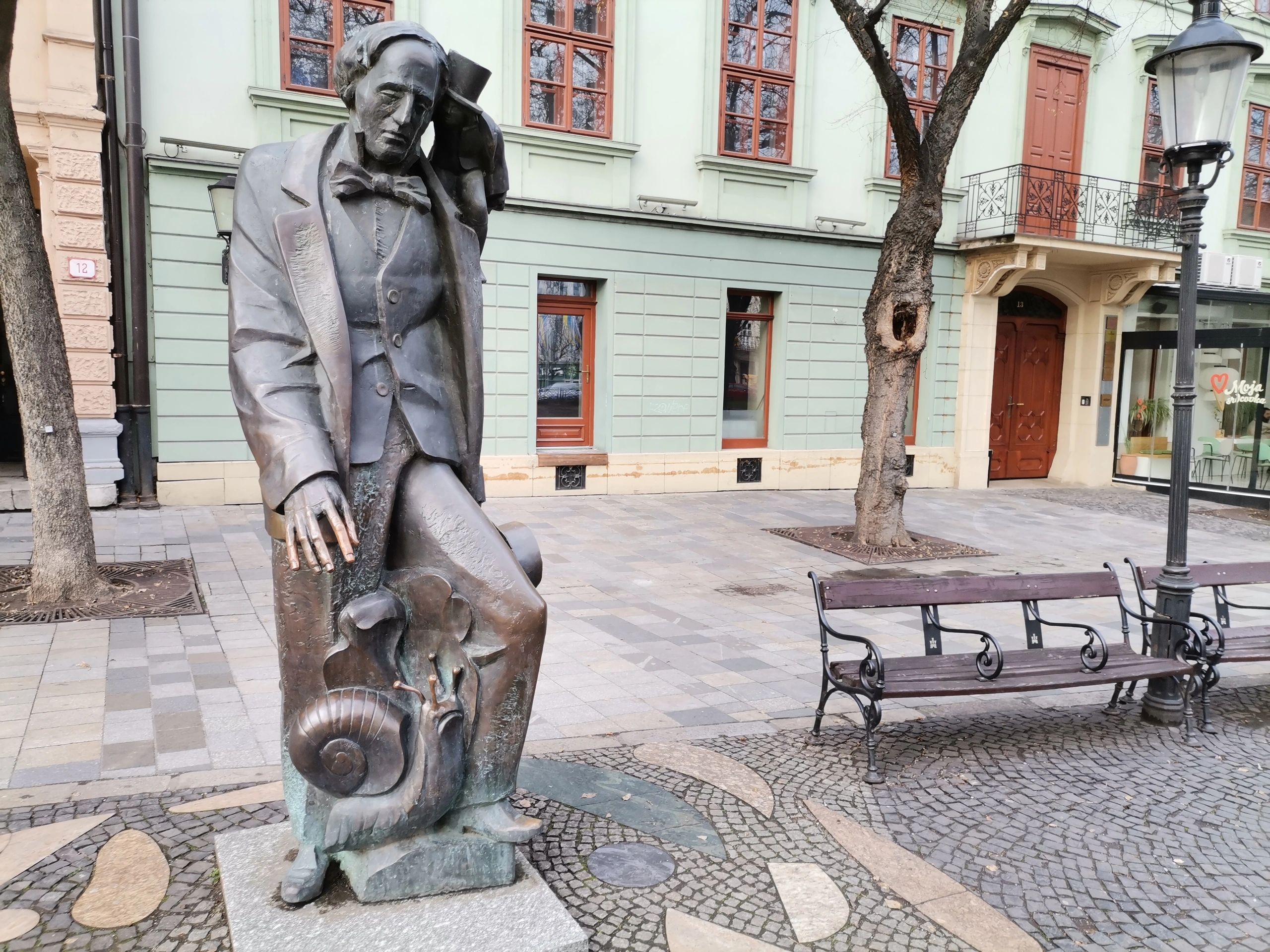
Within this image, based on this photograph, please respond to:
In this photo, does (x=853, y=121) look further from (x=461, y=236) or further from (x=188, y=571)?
(x=461, y=236)

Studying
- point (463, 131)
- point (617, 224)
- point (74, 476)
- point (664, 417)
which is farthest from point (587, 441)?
point (463, 131)

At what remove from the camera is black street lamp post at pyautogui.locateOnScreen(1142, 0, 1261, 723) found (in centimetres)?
470

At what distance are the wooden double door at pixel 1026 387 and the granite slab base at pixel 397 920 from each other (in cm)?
1533

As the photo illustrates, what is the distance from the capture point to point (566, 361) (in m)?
13.1

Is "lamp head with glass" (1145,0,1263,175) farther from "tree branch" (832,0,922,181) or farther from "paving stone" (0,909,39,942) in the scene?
"paving stone" (0,909,39,942)

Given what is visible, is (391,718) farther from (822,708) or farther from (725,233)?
(725,233)

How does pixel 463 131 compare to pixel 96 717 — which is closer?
pixel 463 131

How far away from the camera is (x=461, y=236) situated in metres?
2.72

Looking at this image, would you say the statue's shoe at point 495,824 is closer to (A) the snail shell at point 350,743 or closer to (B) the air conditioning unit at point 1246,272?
(A) the snail shell at point 350,743

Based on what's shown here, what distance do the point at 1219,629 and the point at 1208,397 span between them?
13915mm

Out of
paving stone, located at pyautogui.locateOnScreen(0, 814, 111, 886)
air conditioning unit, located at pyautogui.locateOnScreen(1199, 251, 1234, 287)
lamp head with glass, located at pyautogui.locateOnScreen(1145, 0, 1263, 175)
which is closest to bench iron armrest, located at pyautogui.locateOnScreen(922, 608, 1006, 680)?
lamp head with glass, located at pyautogui.locateOnScreen(1145, 0, 1263, 175)

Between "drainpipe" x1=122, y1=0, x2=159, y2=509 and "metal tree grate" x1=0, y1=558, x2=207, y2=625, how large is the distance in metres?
3.26

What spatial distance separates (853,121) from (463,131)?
512 inches

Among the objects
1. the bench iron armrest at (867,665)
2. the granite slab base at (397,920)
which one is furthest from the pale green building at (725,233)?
the granite slab base at (397,920)
